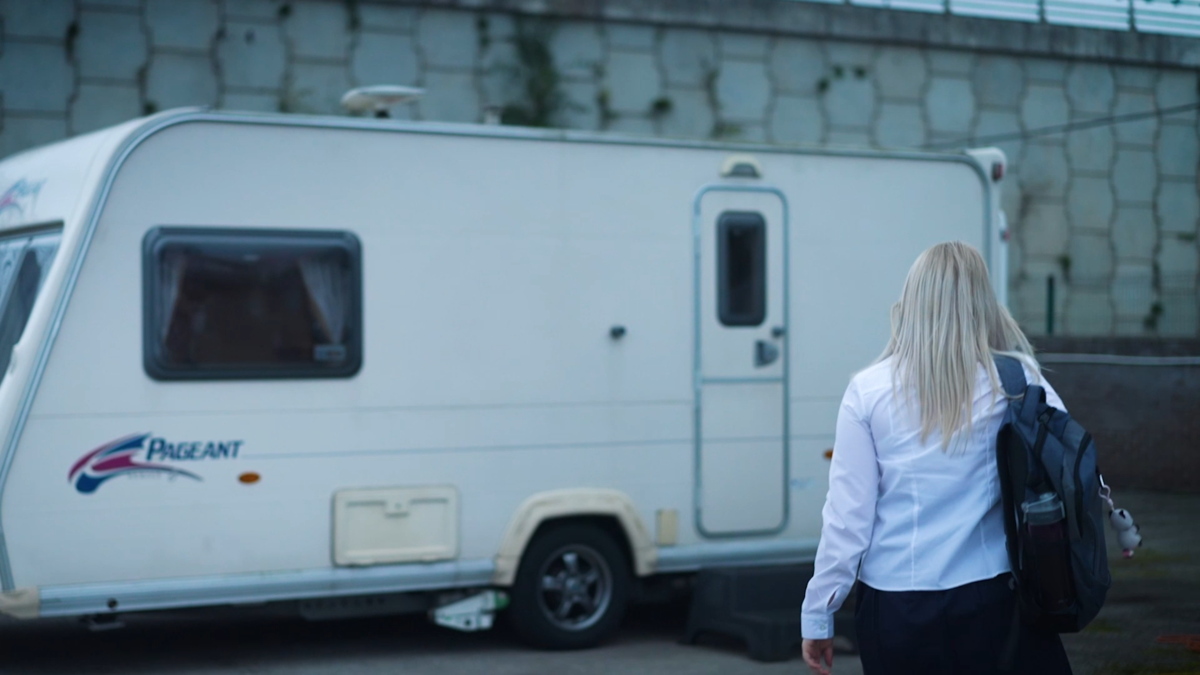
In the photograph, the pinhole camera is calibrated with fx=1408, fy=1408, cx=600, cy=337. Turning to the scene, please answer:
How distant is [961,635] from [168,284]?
4.53m

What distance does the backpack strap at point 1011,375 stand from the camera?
3309 millimetres

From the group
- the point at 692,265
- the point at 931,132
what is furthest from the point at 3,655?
the point at 931,132

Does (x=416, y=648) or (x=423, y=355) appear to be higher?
(x=423, y=355)

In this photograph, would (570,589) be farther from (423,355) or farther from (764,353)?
(764,353)

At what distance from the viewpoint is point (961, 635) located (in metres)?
3.25

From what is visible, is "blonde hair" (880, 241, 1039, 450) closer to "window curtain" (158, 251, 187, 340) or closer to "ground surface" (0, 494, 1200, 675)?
"ground surface" (0, 494, 1200, 675)

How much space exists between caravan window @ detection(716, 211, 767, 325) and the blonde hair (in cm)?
433

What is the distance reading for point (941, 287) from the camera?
337 cm

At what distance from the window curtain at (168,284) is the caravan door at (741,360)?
Result: 273cm

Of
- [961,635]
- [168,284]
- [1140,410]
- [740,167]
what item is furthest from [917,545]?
[1140,410]

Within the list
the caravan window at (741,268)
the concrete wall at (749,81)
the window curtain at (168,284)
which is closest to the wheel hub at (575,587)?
the caravan window at (741,268)

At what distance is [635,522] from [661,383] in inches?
29.9

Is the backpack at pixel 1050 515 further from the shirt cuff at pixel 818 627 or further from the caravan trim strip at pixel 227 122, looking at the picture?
the caravan trim strip at pixel 227 122

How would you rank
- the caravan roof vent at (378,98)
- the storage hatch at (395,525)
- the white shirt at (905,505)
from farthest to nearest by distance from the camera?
the caravan roof vent at (378,98) < the storage hatch at (395,525) < the white shirt at (905,505)
